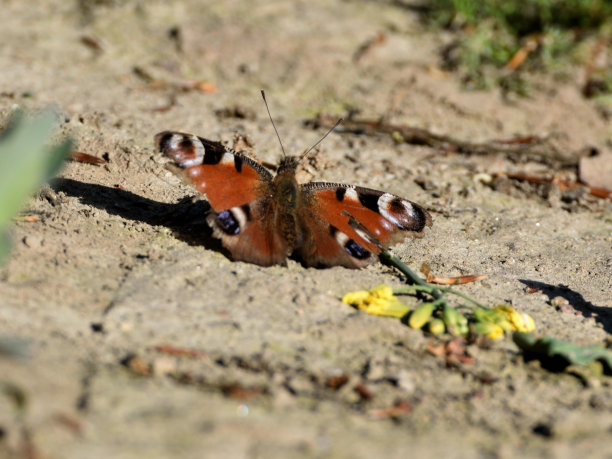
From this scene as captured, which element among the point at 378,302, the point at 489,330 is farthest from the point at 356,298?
the point at 489,330

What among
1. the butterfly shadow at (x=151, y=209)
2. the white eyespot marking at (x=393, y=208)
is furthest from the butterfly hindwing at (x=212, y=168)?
the white eyespot marking at (x=393, y=208)

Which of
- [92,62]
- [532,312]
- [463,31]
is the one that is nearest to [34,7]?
[92,62]

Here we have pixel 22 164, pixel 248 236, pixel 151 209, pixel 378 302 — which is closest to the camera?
pixel 22 164

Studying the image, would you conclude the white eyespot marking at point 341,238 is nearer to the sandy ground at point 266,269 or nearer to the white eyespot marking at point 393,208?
the sandy ground at point 266,269

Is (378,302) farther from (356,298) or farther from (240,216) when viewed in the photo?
(240,216)

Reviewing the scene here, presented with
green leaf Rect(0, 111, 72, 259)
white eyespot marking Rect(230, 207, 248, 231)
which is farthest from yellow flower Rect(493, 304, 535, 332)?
green leaf Rect(0, 111, 72, 259)

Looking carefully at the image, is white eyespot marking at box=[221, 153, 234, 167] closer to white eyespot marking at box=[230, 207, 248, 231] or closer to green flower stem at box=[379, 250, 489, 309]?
white eyespot marking at box=[230, 207, 248, 231]
